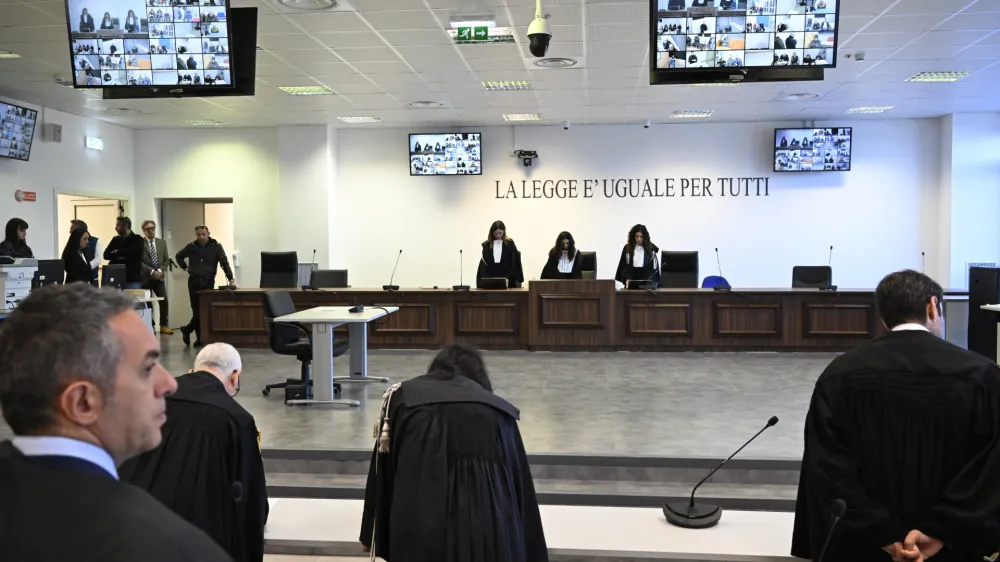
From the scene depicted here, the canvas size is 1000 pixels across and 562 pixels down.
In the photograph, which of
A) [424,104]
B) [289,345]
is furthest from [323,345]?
[424,104]

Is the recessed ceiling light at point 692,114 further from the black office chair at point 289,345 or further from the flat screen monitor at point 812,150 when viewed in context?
the black office chair at point 289,345

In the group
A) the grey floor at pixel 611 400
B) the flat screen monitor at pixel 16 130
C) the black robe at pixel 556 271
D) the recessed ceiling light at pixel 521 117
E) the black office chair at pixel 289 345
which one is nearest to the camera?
the grey floor at pixel 611 400

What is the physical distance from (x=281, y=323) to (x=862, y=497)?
16.1 feet

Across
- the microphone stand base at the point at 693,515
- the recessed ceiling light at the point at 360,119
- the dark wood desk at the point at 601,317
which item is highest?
the recessed ceiling light at the point at 360,119

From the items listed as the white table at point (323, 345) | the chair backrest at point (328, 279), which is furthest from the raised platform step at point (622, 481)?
the chair backrest at point (328, 279)

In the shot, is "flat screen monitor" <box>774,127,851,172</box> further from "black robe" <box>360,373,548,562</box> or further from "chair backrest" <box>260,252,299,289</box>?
"black robe" <box>360,373,548,562</box>

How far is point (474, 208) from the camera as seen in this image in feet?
39.0

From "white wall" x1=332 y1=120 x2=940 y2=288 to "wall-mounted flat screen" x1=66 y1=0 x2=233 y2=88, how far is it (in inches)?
291

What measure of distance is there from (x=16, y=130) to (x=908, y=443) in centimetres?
977

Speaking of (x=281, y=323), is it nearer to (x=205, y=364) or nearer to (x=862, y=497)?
(x=205, y=364)

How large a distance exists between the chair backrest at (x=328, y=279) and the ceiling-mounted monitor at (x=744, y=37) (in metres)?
5.72

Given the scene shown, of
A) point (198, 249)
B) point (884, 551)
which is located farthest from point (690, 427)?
point (198, 249)

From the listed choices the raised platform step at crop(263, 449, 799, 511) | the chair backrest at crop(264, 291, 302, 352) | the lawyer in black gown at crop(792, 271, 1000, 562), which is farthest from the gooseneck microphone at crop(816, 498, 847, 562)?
the chair backrest at crop(264, 291, 302, 352)

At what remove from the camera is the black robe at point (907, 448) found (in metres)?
2.07
